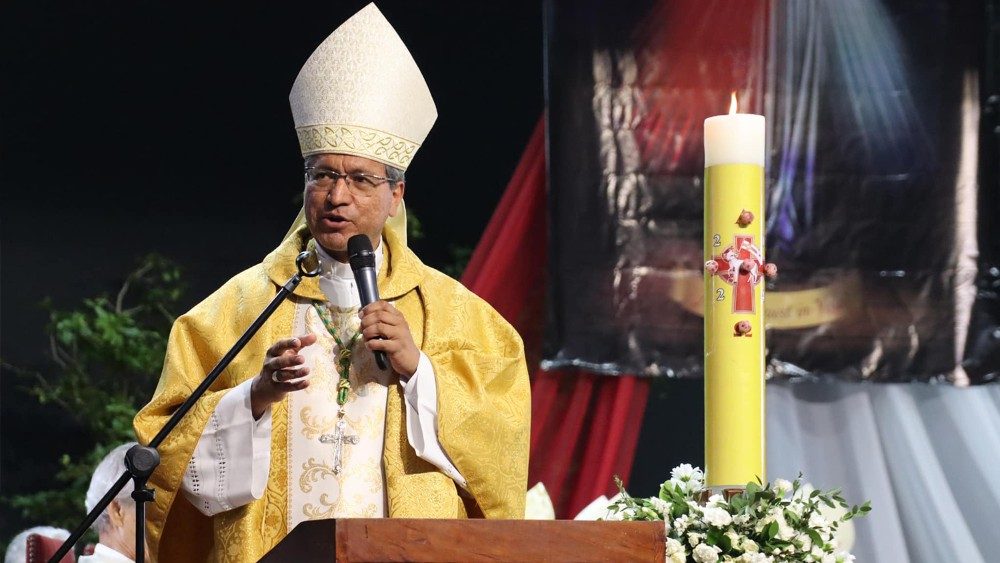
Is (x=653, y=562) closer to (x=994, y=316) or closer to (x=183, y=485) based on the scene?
(x=183, y=485)

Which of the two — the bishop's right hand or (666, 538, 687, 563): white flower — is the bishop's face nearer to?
the bishop's right hand

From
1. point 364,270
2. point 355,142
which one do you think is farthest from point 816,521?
point 355,142

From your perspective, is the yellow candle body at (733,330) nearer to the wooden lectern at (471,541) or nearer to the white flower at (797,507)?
the white flower at (797,507)

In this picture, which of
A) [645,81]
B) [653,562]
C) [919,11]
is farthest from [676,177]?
[653,562]

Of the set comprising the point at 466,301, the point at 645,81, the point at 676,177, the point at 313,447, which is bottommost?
the point at 313,447

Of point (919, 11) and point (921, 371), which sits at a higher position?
point (919, 11)

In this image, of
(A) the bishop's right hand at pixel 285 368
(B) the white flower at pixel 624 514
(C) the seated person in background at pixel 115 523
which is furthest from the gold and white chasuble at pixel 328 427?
(C) the seated person in background at pixel 115 523

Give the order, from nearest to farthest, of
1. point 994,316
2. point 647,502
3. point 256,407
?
1. point 647,502
2. point 256,407
3. point 994,316

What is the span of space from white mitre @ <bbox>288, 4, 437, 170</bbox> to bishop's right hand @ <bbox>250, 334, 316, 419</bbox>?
0.53 m

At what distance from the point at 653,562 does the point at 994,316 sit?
9.38 feet

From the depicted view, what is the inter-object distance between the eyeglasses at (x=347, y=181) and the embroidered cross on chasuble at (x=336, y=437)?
0.93 feet

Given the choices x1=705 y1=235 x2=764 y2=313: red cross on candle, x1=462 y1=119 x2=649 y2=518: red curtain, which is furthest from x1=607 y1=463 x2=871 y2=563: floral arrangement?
x1=462 y1=119 x2=649 y2=518: red curtain

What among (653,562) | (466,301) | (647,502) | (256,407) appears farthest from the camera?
(466,301)

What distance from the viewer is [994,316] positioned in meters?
4.61
